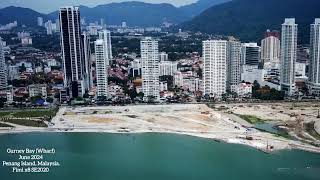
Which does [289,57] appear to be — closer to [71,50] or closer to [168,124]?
[168,124]

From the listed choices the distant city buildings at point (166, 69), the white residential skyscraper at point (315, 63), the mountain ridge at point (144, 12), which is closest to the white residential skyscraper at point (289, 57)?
the white residential skyscraper at point (315, 63)

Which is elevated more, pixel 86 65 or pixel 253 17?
pixel 253 17

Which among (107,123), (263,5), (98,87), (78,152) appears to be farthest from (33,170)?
(263,5)

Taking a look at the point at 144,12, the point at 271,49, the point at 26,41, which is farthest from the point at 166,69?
the point at 144,12

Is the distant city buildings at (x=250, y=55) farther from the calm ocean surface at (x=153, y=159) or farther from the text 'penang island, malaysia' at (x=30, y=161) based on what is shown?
the text 'penang island, malaysia' at (x=30, y=161)

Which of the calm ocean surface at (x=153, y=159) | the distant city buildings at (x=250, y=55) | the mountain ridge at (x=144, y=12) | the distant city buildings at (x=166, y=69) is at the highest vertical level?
the mountain ridge at (x=144, y=12)

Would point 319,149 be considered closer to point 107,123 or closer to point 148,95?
point 107,123
